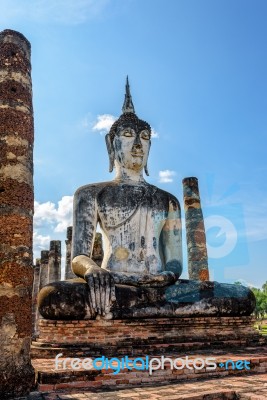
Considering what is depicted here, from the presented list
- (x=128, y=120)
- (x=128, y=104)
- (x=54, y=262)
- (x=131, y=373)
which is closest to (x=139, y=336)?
(x=131, y=373)

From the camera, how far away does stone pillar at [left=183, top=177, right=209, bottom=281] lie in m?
14.0

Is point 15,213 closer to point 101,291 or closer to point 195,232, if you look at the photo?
point 101,291

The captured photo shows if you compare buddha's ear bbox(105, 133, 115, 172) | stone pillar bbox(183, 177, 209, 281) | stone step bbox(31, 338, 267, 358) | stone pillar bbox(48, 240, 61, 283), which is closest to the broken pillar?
stone pillar bbox(48, 240, 61, 283)

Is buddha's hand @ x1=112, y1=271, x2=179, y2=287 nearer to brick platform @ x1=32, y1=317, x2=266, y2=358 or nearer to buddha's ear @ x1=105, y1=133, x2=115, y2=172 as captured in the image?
brick platform @ x1=32, y1=317, x2=266, y2=358

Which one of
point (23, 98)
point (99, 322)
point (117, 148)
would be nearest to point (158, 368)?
point (99, 322)

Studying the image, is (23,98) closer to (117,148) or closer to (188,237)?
(117,148)

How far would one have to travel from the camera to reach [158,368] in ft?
12.7

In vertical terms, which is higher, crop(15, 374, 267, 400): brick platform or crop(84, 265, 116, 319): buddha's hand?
crop(84, 265, 116, 319): buddha's hand

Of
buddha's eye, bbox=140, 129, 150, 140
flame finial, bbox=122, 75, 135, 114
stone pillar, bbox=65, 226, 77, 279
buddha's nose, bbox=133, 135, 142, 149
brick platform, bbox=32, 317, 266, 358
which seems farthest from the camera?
stone pillar, bbox=65, 226, 77, 279

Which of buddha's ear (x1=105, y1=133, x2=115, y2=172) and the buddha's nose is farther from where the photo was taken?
buddha's ear (x1=105, y1=133, x2=115, y2=172)

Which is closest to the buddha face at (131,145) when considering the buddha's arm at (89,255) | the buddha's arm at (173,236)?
the buddha's arm at (89,255)

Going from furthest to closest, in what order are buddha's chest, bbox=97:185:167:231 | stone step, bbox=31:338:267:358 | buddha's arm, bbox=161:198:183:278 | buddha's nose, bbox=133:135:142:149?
buddha's nose, bbox=133:135:142:149
buddha's arm, bbox=161:198:183:278
buddha's chest, bbox=97:185:167:231
stone step, bbox=31:338:267:358

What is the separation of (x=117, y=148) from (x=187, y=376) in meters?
5.09

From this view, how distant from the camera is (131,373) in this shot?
3781 millimetres
